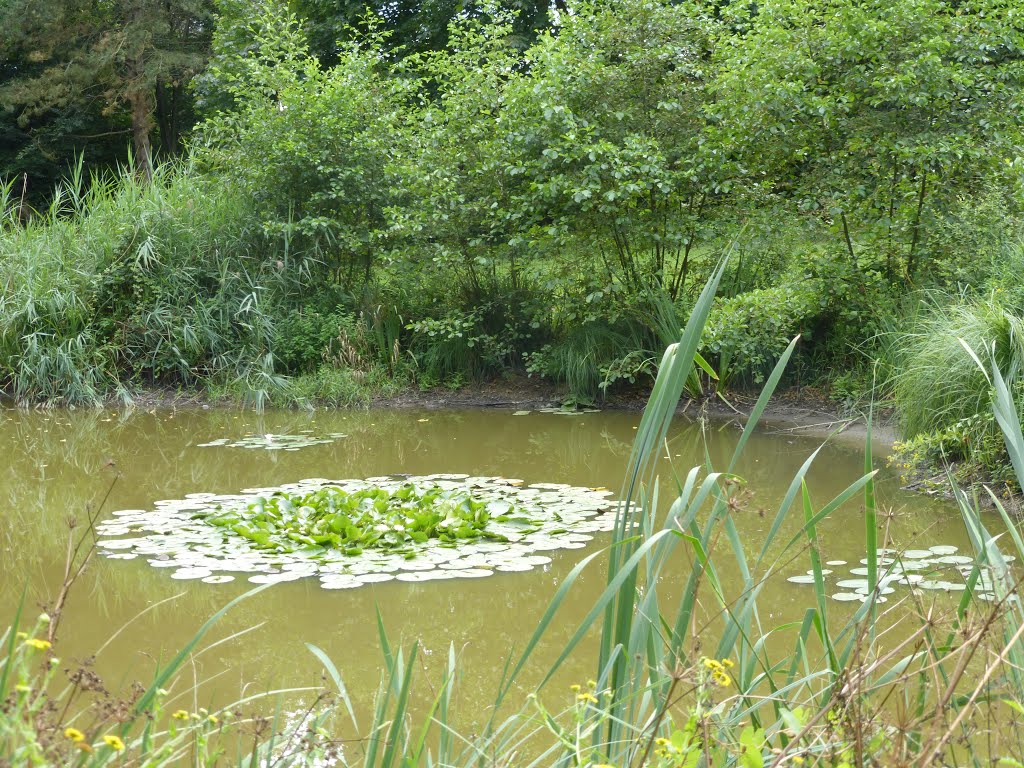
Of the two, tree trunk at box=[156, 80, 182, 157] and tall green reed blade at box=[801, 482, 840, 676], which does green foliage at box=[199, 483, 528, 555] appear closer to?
tall green reed blade at box=[801, 482, 840, 676]

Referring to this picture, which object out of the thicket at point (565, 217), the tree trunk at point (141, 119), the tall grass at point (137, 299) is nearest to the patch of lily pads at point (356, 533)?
the thicket at point (565, 217)

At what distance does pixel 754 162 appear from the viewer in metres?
9.22

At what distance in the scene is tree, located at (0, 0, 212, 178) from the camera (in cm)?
2044

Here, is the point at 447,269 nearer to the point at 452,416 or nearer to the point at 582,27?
the point at 452,416

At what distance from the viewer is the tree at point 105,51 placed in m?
20.4

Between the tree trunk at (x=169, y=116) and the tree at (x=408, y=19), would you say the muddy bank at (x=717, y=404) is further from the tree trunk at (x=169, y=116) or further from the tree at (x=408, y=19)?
the tree trunk at (x=169, y=116)

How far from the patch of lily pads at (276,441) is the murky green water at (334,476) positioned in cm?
9

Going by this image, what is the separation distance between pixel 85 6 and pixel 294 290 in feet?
44.5

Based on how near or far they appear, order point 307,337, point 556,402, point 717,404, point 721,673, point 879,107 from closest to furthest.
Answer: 1. point 721,673
2. point 879,107
3. point 717,404
4. point 556,402
5. point 307,337

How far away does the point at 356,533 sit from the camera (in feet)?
17.0

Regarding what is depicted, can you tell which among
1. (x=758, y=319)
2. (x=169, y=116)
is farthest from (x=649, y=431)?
(x=169, y=116)

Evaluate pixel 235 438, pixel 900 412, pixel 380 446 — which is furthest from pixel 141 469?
pixel 900 412

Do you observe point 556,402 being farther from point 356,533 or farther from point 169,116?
point 169,116

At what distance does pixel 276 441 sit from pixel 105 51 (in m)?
15.2
